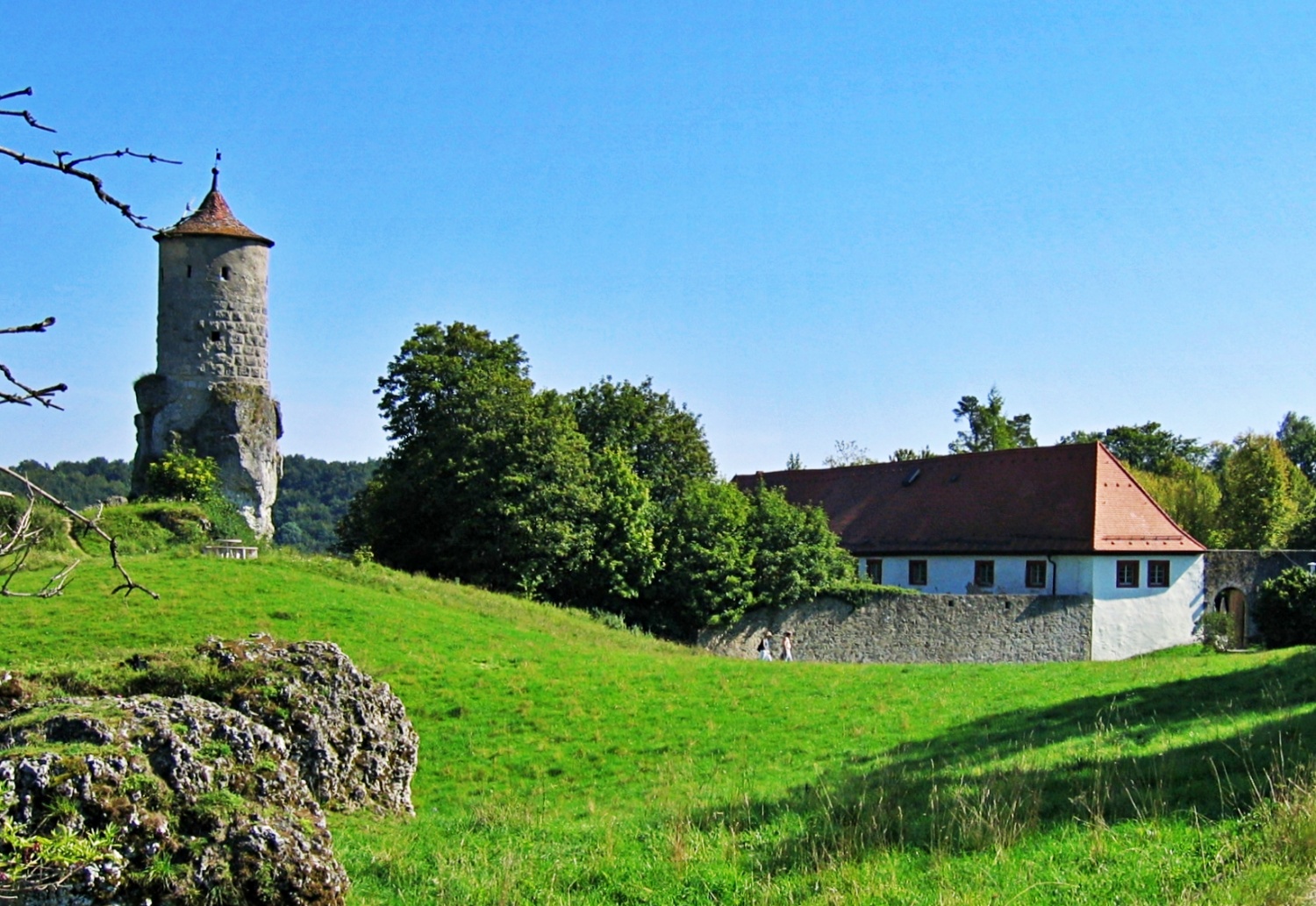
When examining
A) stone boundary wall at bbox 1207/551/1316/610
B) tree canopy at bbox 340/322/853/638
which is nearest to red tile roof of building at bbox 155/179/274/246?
tree canopy at bbox 340/322/853/638

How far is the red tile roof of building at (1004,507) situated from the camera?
1582 inches

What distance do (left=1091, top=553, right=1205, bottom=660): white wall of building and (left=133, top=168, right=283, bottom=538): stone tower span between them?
2681cm

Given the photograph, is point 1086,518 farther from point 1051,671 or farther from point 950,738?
point 950,738

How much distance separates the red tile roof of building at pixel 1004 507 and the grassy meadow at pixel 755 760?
17.0 meters

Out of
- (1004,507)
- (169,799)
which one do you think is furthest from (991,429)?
(169,799)

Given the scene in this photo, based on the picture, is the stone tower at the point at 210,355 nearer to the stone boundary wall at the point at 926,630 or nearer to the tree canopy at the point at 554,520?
the tree canopy at the point at 554,520

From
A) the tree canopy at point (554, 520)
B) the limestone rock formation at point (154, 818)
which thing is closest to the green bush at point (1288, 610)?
the tree canopy at point (554, 520)

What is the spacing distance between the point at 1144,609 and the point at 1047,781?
32.2 m

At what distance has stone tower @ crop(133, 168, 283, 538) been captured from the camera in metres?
34.4

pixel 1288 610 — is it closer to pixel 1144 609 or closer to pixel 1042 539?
pixel 1144 609

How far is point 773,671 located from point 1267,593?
875 inches

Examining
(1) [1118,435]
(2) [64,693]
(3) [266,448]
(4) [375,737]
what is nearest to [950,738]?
(4) [375,737]

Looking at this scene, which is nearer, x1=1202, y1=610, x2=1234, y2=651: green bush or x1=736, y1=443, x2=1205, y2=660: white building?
x1=1202, y1=610, x2=1234, y2=651: green bush

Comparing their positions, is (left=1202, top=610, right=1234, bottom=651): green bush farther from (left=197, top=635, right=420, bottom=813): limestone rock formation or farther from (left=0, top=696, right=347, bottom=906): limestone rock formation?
(left=0, top=696, right=347, bottom=906): limestone rock formation
